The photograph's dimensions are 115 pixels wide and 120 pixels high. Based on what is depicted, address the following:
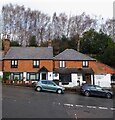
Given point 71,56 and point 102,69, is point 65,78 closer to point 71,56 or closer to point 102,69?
point 71,56

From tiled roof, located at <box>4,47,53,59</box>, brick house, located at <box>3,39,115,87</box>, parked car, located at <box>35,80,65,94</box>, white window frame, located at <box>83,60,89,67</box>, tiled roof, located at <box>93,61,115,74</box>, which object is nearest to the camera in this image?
parked car, located at <box>35,80,65,94</box>

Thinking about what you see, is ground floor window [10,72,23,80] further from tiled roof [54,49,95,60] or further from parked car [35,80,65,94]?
parked car [35,80,65,94]

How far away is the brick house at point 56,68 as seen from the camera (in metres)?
47.4

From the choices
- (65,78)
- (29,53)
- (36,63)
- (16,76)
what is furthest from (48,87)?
(29,53)

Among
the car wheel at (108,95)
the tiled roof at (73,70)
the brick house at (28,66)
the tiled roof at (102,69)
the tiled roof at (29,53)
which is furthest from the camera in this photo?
the tiled roof at (102,69)

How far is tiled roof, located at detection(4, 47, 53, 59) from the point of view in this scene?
4800 cm

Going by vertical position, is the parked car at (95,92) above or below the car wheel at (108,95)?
above

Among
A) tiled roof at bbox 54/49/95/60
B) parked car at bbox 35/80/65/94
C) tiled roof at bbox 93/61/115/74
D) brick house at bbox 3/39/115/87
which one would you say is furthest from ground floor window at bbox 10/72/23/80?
parked car at bbox 35/80/65/94

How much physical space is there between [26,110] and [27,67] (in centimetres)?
2843

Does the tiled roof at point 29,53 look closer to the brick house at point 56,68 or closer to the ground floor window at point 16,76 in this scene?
the brick house at point 56,68

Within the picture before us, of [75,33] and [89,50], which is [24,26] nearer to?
[75,33]

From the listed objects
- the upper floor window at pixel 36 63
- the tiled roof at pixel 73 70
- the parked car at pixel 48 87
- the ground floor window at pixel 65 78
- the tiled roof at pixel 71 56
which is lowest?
the parked car at pixel 48 87

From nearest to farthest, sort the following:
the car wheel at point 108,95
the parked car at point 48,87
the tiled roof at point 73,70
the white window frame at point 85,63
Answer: the car wheel at point 108,95, the parked car at point 48,87, the tiled roof at point 73,70, the white window frame at point 85,63

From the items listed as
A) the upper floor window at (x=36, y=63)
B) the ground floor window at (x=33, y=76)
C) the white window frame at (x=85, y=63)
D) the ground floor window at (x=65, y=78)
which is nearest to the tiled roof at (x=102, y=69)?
the white window frame at (x=85, y=63)
